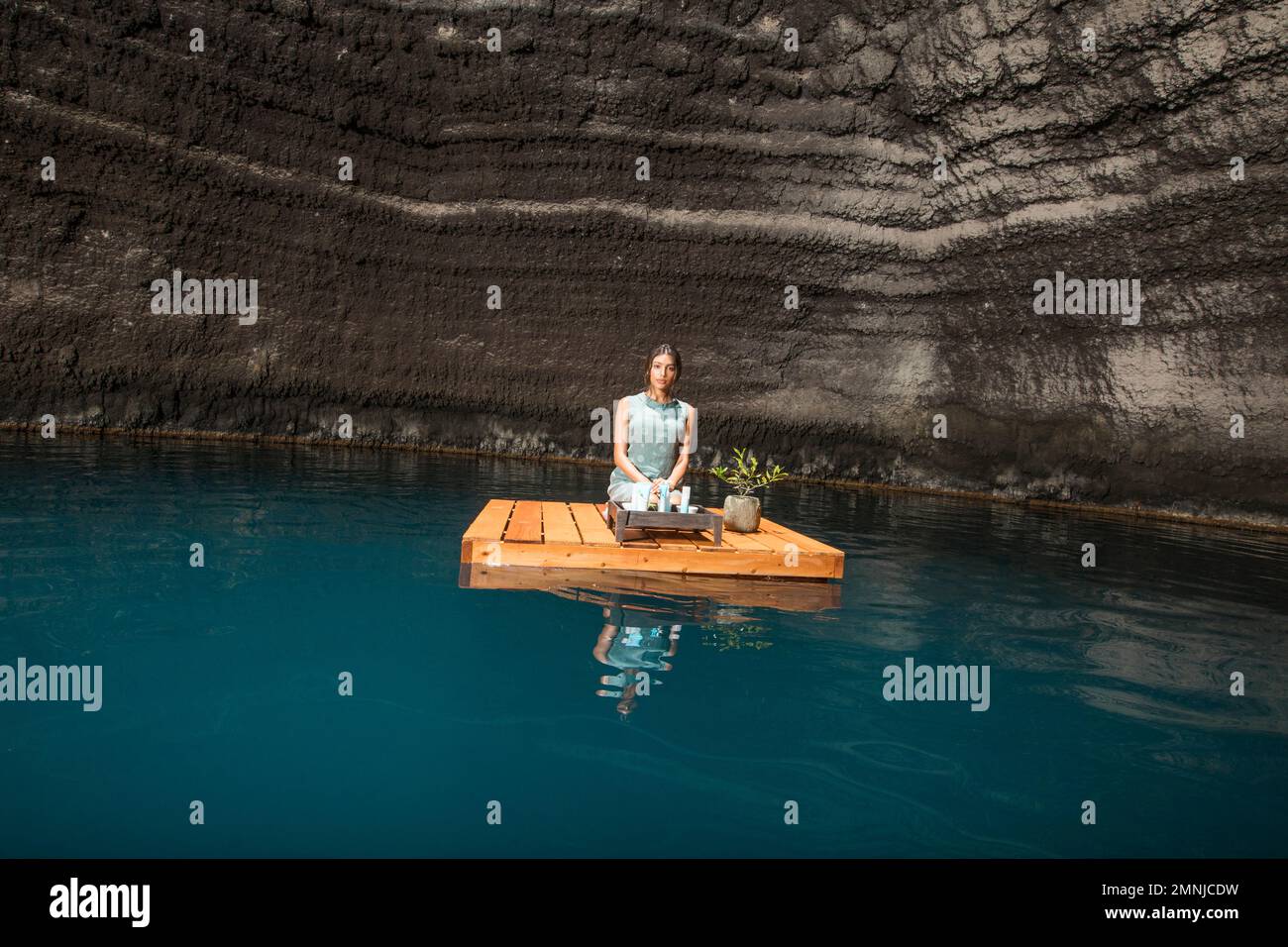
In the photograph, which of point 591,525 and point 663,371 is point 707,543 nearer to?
point 591,525

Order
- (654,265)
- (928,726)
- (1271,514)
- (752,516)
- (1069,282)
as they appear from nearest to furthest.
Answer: (928,726) < (752,516) < (1271,514) < (1069,282) < (654,265)

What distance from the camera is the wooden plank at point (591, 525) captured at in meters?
5.88

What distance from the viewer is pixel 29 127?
51.6 ft

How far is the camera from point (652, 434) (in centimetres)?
674

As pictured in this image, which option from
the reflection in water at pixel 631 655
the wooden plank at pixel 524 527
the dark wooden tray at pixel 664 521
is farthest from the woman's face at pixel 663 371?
the reflection in water at pixel 631 655

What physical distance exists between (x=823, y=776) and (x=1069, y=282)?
14.5 meters

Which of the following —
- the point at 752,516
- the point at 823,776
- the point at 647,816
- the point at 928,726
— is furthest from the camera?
the point at 752,516

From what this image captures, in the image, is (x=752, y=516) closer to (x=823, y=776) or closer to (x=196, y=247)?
(x=823, y=776)

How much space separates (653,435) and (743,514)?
826 mm

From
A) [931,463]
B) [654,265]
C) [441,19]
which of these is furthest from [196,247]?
[931,463]

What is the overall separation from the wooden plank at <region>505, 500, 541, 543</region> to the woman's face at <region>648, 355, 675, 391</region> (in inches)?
47.5

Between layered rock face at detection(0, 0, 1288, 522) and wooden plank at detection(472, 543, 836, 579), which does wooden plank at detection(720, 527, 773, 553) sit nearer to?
wooden plank at detection(472, 543, 836, 579)

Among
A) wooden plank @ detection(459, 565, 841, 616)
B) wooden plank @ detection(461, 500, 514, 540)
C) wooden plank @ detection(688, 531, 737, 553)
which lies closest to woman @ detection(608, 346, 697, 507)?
wooden plank @ detection(688, 531, 737, 553)

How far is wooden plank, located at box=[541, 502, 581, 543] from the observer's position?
19.3ft
